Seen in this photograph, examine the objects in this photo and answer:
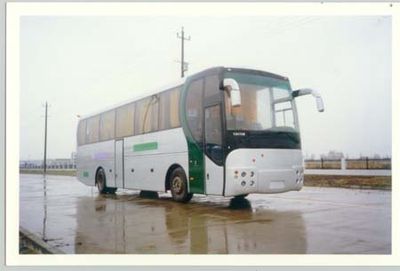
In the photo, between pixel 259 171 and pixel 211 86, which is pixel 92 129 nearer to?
pixel 211 86

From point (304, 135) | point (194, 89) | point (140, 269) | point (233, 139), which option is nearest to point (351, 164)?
point (304, 135)

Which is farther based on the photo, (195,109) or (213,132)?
(195,109)

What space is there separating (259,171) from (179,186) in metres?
1.93

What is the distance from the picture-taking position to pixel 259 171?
7496 millimetres

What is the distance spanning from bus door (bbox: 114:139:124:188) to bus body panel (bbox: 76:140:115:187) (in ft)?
0.61

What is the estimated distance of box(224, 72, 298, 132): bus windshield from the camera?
7520 mm

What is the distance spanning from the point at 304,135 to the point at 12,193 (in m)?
4.71

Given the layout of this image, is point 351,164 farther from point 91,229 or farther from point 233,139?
point 91,229

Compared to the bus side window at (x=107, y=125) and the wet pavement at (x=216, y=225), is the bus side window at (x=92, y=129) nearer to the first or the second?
the bus side window at (x=107, y=125)

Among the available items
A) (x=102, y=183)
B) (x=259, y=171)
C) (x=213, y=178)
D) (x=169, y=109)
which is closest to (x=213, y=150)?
(x=213, y=178)

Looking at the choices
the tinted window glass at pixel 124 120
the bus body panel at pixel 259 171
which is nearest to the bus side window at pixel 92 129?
the tinted window glass at pixel 124 120

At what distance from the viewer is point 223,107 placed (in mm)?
7594

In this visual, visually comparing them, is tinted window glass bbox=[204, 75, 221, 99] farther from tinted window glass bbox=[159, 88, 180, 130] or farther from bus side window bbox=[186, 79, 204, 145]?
tinted window glass bbox=[159, 88, 180, 130]

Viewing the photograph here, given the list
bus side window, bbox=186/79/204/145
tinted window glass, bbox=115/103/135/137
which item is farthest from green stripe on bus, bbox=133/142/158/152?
bus side window, bbox=186/79/204/145
